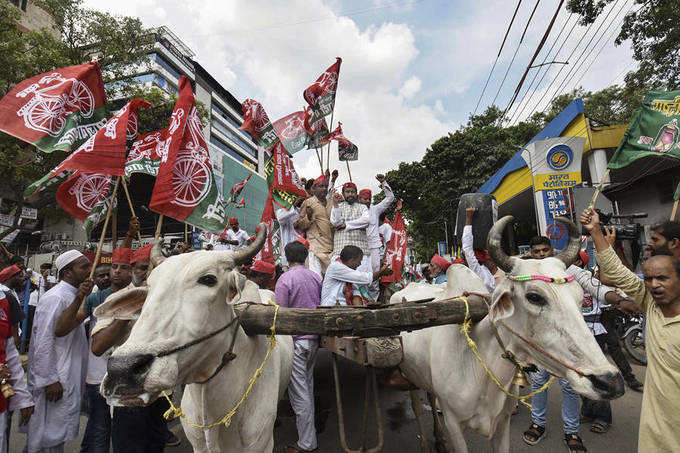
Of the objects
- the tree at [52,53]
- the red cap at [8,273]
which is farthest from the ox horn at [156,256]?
the tree at [52,53]

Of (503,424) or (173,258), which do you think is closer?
(173,258)

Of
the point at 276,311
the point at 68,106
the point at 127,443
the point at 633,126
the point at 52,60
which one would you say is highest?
the point at 52,60

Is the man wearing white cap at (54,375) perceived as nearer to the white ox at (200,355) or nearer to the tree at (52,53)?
the white ox at (200,355)

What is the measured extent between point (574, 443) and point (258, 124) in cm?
714

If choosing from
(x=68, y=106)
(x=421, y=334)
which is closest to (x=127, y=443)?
(x=421, y=334)

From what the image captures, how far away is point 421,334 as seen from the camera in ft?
11.1

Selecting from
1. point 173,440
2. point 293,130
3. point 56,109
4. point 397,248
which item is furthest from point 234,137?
point 173,440

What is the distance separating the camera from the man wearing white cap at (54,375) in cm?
306

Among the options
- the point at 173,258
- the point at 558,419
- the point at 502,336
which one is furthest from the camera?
the point at 558,419

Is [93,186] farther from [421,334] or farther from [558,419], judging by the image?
[558,419]

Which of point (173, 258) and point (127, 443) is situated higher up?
point (173, 258)

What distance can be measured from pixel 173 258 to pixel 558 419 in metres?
5.45

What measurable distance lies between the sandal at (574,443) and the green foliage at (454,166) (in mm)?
19200

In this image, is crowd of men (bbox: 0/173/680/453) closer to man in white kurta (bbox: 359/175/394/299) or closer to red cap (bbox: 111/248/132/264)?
red cap (bbox: 111/248/132/264)
